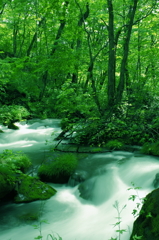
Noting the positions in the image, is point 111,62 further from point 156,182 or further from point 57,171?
point 156,182

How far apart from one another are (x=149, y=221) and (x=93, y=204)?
7.25ft

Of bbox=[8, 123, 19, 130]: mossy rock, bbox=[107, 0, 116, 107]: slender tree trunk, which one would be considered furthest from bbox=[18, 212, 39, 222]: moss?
bbox=[8, 123, 19, 130]: mossy rock

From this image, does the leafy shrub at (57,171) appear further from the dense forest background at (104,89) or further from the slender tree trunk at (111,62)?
the slender tree trunk at (111,62)

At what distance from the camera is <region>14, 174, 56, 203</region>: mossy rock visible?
15.7 ft

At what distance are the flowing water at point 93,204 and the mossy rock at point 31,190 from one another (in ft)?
0.38

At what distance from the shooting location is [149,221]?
9.04ft

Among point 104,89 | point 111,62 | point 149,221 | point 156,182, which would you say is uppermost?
point 111,62

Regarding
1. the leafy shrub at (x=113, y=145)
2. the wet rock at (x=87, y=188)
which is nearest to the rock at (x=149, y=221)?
the wet rock at (x=87, y=188)

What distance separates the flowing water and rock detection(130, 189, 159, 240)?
1.07 ft

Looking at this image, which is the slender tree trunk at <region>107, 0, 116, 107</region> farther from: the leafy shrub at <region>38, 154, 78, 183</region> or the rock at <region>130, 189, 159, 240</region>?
the rock at <region>130, 189, 159, 240</region>

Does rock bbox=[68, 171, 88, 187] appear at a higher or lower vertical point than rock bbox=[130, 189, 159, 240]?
lower

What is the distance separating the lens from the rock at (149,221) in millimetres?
2611

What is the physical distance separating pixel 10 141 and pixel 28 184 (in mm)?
5405

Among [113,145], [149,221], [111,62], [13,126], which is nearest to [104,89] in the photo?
[111,62]
